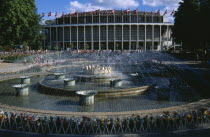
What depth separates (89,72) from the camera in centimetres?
2106

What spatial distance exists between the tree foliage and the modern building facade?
37.3 meters

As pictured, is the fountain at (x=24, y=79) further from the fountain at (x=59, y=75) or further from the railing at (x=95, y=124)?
the railing at (x=95, y=124)

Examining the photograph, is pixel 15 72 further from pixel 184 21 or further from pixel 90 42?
pixel 90 42

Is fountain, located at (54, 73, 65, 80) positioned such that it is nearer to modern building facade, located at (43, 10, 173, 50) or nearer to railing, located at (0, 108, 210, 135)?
railing, located at (0, 108, 210, 135)

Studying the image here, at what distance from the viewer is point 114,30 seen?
86.2 metres

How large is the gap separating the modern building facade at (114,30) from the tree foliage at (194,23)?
37327 millimetres

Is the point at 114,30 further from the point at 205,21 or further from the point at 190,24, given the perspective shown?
the point at 205,21

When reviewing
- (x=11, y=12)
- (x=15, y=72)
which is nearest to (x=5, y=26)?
(x=11, y=12)

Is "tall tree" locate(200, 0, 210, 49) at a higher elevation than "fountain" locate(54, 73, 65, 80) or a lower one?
higher

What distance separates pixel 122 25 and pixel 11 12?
61.1 metres

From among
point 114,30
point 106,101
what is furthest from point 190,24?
point 114,30

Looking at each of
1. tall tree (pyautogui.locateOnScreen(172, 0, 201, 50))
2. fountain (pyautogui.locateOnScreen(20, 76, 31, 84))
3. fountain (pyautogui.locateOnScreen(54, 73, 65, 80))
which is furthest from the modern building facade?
fountain (pyautogui.locateOnScreen(20, 76, 31, 84))

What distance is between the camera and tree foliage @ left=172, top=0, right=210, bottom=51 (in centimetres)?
3731

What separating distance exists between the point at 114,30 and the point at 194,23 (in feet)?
157
